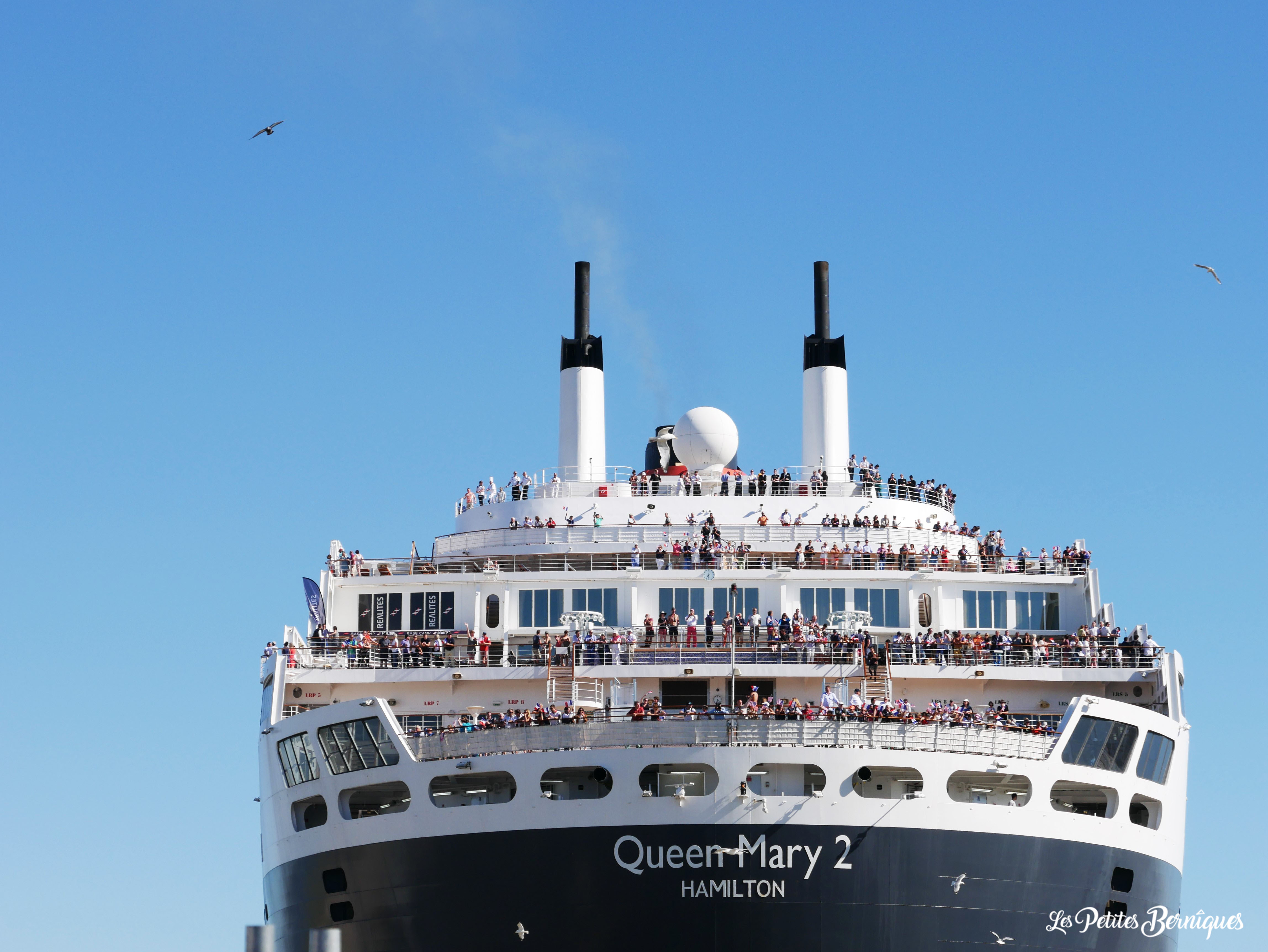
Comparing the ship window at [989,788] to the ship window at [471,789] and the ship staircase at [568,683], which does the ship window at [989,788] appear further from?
the ship window at [471,789]

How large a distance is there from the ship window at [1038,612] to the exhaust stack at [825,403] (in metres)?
12.7

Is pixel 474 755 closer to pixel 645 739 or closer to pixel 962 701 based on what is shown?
pixel 645 739

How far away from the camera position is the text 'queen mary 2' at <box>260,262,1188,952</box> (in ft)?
133

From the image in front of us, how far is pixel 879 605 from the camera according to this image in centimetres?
5197

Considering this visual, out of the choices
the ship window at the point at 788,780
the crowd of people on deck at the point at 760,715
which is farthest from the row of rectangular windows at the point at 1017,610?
the ship window at the point at 788,780

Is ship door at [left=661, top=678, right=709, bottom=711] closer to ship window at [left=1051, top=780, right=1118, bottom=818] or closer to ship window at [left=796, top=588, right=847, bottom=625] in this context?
ship window at [left=796, top=588, right=847, bottom=625]

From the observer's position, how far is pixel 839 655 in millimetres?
47781

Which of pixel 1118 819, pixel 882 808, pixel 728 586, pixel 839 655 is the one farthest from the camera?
pixel 728 586

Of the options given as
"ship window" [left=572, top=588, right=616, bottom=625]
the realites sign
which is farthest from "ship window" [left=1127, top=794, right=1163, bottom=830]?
"ship window" [left=572, top=588, right=616, bottom=625]

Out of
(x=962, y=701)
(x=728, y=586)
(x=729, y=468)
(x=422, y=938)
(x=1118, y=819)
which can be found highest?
(x=729, y=468)

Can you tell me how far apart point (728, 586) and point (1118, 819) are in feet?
43.2

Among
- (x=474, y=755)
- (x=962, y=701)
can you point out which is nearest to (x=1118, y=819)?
(x=962, y=701)

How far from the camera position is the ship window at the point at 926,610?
171 ft

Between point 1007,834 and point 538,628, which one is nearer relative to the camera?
point 1007,834
